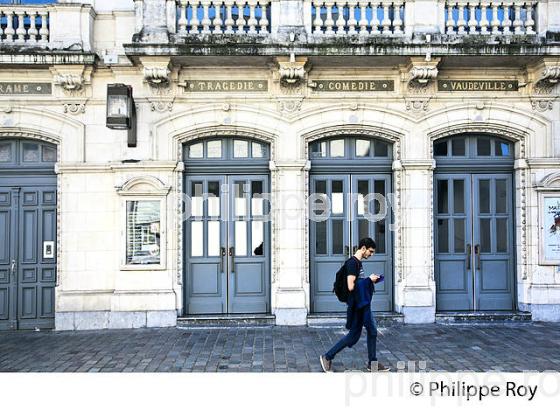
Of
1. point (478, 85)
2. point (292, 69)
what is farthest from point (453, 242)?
point (292, 69)

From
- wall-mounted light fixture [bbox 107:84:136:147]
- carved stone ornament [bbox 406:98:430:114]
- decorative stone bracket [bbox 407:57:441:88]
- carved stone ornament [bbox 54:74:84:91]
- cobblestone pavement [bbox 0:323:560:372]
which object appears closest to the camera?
cobblestone pavement [bbox 0:323:560:372]

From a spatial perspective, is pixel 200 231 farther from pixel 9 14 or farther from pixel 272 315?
pixel 9 14

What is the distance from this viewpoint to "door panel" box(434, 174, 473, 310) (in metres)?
9.77

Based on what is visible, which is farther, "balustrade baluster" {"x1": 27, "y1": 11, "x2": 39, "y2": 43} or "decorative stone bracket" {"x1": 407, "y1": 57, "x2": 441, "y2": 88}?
"balustrade baluster" {"x1": 27, "y1": 11, "x2": 39, "y2": 43}

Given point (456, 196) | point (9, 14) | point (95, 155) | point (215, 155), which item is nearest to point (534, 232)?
point (456, 196)

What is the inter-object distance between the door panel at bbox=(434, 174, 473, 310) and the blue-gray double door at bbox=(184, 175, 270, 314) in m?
3.31

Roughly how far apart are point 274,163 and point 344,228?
72.1 inches

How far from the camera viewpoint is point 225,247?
963 centimetres

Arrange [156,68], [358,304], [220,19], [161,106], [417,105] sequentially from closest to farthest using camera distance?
[358,304] < [156,68] < [220,19] < [161,106] < [417,105]

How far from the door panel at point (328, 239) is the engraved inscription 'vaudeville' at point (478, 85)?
8.32ft

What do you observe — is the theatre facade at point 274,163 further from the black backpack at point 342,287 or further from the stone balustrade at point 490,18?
the black backpack at point 342,287

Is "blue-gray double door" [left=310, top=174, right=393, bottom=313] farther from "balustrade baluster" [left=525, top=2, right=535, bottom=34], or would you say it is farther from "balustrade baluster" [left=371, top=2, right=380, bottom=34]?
"balustrade baluster" [left=525, top=2, right=535, bottom=34]

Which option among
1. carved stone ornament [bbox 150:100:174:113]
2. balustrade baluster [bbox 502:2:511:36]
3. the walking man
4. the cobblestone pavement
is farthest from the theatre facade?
the walking man

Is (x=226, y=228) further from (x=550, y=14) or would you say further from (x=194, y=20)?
(x=550, y=14)
